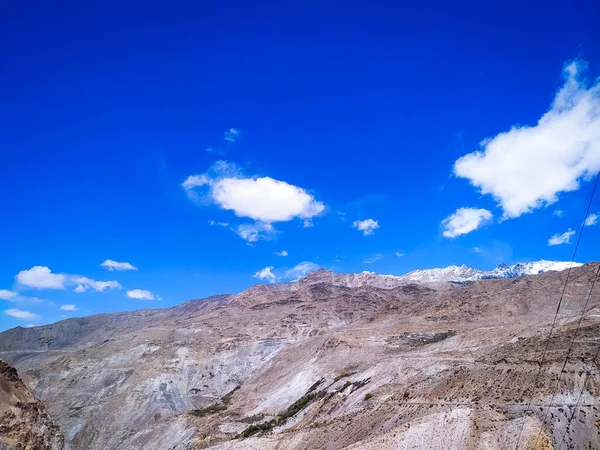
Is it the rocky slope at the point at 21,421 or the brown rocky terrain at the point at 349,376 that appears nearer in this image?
the rocky slope at the point at 21,421

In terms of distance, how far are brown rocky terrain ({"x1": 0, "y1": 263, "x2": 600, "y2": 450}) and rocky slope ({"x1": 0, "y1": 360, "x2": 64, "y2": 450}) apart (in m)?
19.8

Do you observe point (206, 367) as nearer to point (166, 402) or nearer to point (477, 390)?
point (166, 402)

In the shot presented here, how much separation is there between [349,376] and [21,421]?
49.8 metres

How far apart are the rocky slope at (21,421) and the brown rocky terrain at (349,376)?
64.9 ft

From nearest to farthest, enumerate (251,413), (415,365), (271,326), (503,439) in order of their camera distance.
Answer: (503,439), (415,365), (251,413), (271,326)

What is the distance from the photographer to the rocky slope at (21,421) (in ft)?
32.6

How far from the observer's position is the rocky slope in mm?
9938

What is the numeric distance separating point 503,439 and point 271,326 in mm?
101920

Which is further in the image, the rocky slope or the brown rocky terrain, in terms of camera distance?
the brown rocky terrain

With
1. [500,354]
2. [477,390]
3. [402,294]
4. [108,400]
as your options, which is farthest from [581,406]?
[402,294]

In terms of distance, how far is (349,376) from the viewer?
184 ft

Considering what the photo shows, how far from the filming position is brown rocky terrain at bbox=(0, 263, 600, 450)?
26.2 metres

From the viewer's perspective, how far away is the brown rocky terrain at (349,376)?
85.8ft

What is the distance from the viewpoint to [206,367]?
327 feet
